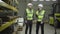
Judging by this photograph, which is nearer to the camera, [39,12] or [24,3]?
[39,12]

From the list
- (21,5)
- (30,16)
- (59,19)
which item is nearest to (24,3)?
(21,5)

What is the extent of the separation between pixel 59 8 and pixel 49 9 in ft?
7.04

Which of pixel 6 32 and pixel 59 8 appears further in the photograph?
pixel 59 8

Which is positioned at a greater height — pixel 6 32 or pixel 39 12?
pixel 39 12

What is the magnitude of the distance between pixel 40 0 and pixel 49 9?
3.64ft

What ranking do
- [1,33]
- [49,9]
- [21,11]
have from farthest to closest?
[49,9]
[21,11]
[1,33]

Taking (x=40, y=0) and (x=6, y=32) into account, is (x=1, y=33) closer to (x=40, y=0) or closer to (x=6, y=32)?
(x=6, y=32)

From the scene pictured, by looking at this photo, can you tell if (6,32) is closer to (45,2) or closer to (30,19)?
(30,19)

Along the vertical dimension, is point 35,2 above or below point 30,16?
above

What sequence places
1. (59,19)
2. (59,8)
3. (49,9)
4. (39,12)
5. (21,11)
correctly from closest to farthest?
(39,12)
(59,19)
(59,8)
(21,11)
(49,9)

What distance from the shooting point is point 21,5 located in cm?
1199

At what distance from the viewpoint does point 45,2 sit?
12.9 meters

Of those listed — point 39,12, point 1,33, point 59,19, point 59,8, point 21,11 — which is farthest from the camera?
point 21,11

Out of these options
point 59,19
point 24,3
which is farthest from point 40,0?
point 59,19
